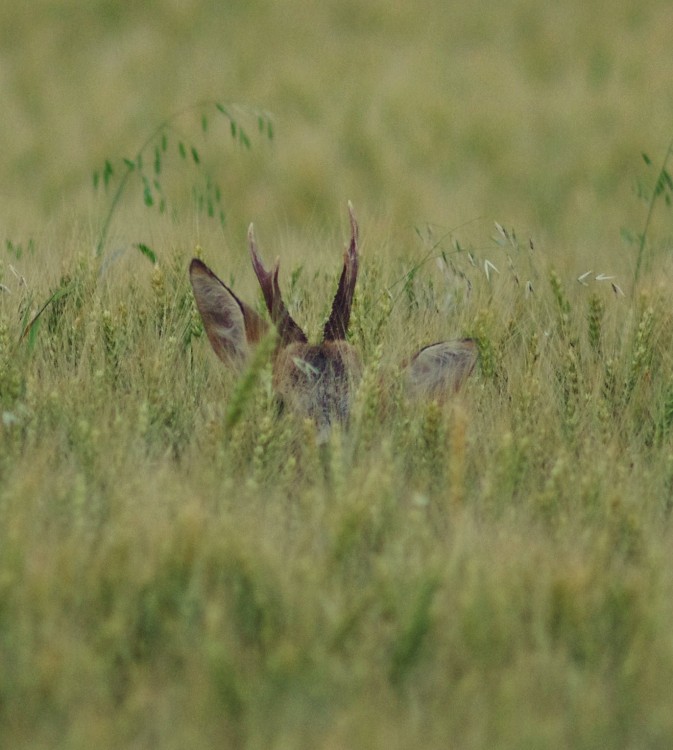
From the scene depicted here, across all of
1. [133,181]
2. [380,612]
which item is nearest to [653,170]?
[133,181]

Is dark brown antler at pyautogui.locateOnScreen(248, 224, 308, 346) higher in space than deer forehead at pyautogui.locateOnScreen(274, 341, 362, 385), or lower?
higher

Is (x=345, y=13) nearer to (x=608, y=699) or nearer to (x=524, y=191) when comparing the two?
(x=524, y=191)

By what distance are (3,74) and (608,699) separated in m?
5.97

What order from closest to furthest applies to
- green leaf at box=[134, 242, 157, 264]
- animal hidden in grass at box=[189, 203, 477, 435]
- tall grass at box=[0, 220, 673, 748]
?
tall grass at box=[0, 220, 673, 748] < animal hidden in grass at box=[189, 203, 477, 435] < green leaf at box=[134, 242, 157, 264]

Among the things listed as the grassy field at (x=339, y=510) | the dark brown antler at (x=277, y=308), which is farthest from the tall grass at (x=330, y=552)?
the dark brown antler at (x=277, y=308)

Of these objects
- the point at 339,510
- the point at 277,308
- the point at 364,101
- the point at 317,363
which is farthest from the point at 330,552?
the point at 364,101

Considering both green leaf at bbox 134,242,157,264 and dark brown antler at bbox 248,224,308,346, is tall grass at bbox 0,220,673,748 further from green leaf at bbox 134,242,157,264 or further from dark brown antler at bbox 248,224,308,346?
green leaf at bbox 134,242,157,264

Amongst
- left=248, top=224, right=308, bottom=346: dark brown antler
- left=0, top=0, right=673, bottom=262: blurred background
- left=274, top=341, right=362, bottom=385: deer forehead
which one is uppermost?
left=0, top=0, right=673, bottom=262: blurred background

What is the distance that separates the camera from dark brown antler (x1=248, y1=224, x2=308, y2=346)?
191 cm

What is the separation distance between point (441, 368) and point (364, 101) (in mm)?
4432

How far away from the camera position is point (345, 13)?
7.71 metres

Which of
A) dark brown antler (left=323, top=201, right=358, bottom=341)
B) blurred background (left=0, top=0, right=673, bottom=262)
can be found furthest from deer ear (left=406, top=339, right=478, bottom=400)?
blurred background (left=0, top=0, right=673, bottom=262)

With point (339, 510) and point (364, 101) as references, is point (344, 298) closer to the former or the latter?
point (339, 510)

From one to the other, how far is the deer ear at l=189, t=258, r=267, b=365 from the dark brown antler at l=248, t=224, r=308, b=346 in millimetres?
46
